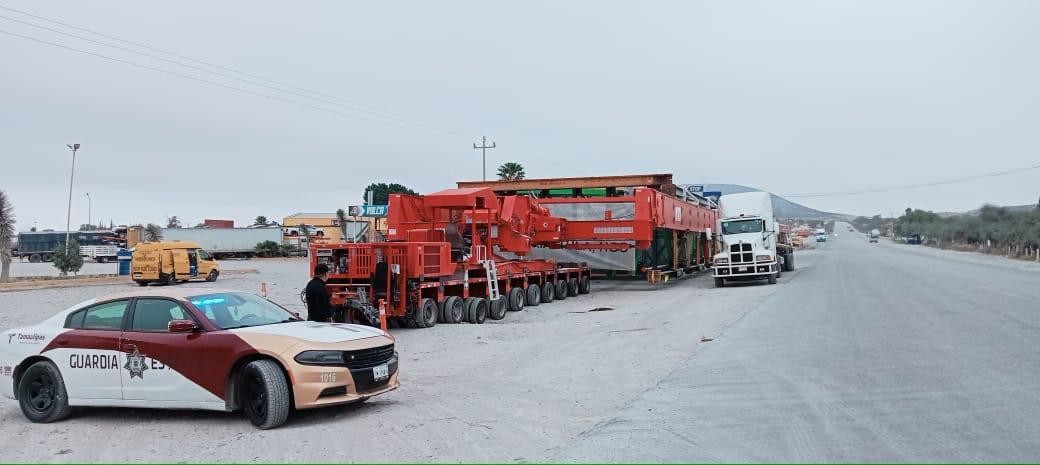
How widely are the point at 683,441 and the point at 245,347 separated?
4.12 meters

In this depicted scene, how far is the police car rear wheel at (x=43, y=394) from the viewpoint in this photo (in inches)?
308

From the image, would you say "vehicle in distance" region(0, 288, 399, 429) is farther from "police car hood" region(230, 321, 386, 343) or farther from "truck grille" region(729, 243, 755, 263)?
"truck grille" region(729, 243, 755, 263)

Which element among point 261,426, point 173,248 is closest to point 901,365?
point 261,426

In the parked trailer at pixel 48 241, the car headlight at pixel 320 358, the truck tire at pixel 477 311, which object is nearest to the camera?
the car headlight at pixel 320 358

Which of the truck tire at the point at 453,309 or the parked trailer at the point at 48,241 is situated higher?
the parked trailer at the point at 48,241

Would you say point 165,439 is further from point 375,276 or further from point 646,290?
point 646,290

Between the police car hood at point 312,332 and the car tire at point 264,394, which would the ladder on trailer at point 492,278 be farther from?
the car tire at point 264,394

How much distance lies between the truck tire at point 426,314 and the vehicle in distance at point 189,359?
779cm

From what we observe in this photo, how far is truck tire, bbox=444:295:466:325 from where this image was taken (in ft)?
56.9

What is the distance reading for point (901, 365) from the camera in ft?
31.7

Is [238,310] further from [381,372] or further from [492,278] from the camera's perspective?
[492,278]

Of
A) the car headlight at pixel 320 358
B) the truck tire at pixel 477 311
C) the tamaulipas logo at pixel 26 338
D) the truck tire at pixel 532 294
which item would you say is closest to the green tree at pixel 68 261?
the truck tire at pixel 532 294

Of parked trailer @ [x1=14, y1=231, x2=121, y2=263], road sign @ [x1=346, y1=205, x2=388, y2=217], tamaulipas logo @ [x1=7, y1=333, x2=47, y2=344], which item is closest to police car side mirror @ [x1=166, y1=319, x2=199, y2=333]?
tamaulipas logo @ [x1=7, y1=333, x2=47, y2=344]

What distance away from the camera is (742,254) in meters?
28.9
